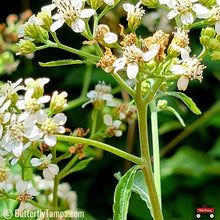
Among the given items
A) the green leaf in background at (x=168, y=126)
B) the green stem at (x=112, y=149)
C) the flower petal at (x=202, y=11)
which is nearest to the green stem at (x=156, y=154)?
the green stem at (x=112, y=149)

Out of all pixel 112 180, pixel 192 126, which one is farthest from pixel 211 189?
pixel 112 180

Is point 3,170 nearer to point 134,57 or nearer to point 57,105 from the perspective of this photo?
point 57,105

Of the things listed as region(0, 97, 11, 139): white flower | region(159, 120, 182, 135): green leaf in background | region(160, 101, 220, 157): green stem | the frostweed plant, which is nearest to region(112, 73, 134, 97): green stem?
the frostweed plant

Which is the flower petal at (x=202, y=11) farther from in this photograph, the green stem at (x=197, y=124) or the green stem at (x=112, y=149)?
the green stem at (x=197, y=124)

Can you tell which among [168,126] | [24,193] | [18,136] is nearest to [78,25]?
[18,136]

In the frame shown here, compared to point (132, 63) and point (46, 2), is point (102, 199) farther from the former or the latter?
point (132, 63)
